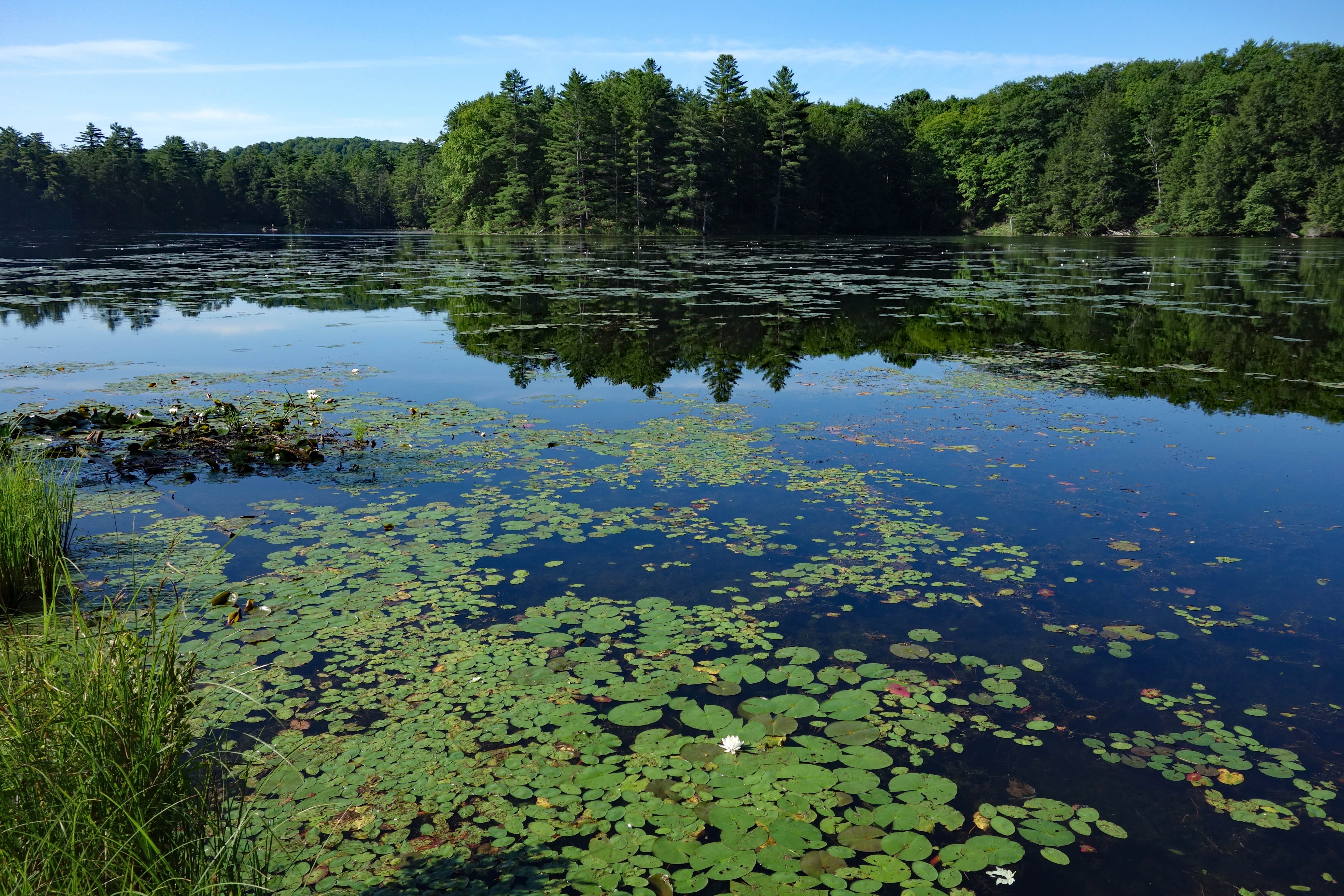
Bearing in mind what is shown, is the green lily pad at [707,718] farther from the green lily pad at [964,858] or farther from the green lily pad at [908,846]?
the green lily pad at [964,858]

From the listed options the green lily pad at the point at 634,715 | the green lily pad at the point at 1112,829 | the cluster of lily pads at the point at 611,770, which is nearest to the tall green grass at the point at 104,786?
the cluster of lily pads at the point at 611,770

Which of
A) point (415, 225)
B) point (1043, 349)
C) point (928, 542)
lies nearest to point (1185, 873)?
point (928, 542)

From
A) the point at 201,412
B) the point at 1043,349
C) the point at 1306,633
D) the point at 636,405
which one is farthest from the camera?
the point at 1043,349

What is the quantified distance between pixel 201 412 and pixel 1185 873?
8279 millimetres

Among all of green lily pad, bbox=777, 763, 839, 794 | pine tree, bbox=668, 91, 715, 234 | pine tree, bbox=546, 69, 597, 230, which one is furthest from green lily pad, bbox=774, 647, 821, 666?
pine tree, bbox=546, 69, 597, 230

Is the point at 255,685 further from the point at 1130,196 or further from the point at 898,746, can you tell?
the point at 1130,196

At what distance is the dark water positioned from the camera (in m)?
2.87

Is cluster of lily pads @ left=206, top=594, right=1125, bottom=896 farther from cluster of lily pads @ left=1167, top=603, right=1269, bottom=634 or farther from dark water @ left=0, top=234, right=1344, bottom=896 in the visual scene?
cluster of lily pads @ left=1167, top=603, right=1269, bottom=634

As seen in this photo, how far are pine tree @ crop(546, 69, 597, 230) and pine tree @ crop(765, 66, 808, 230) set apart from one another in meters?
13.8

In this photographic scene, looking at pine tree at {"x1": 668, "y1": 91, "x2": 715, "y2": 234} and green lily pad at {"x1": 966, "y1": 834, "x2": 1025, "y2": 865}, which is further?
pine tree at {"x1": 668, "y1": 91, "x2": 715, "y2": 234}

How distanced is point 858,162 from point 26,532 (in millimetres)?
72689

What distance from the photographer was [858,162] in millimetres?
68938

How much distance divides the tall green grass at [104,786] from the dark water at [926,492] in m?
0.58

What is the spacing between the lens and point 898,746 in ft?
9.78
